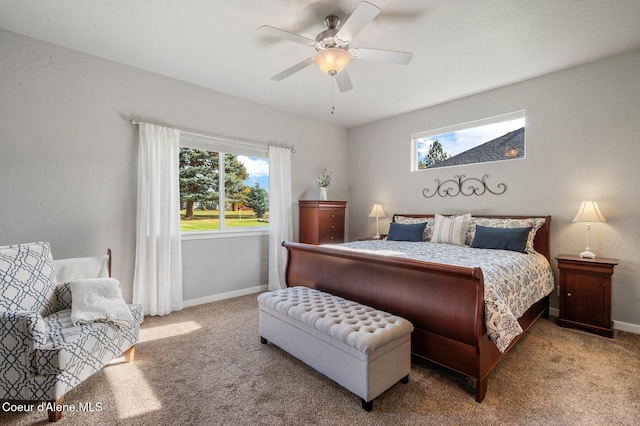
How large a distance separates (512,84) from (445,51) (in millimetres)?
1408

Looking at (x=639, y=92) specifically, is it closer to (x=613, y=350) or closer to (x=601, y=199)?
(x=601, y=199)

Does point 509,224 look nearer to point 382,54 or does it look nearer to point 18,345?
point 382,54

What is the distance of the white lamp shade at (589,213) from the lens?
2.90 m

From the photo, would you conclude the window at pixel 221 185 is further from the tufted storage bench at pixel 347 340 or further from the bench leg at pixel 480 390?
the bench leg at pixel 480 390

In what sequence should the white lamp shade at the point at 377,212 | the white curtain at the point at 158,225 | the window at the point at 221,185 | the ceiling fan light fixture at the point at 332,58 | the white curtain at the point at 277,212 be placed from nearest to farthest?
the ceiling fan light fixture at the point at 332,58 → the white curtain at the point at 158,225 → the window at the point at 221,185 → the white curtain at the point at 277,212 → the white lamp shade at the point at 377,212

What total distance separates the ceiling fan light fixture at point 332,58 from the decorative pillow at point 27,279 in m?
2.60

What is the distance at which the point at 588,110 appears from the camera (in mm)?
3160

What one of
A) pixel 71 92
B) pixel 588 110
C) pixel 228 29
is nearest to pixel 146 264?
pixel 71 92

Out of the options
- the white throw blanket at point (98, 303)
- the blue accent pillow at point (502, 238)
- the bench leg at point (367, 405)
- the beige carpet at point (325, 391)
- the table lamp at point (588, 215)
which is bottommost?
the beige carpet at point (325, 391)

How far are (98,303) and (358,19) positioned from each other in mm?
2673

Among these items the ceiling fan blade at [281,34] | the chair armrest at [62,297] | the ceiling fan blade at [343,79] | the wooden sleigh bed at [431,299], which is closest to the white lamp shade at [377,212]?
the wooden sleigh bed at [431,299]

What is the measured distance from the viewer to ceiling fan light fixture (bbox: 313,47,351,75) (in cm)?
223

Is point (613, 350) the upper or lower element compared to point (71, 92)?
lower

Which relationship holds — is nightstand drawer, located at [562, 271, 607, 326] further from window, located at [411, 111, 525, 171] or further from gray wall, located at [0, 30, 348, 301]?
gray wall, located at [0, 30, 348, 301]
